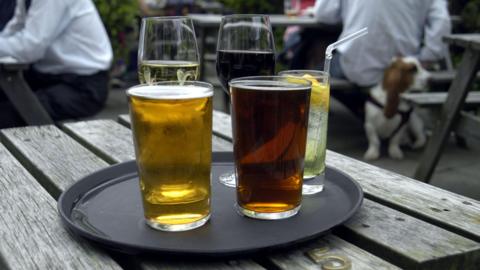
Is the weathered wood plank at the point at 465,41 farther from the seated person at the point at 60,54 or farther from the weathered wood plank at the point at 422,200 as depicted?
the seated person at the point at 60,54

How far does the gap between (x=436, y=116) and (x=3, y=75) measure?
7.36ft

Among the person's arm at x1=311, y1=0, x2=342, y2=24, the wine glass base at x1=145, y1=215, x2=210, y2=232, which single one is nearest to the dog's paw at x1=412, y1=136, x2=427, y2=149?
the person's arm at x1=311, y1=0, x2=342, y2=24

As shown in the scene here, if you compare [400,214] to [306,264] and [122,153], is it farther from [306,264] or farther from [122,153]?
[122,153]

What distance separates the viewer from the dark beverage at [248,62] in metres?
1.26

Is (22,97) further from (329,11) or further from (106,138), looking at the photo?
(329,11)

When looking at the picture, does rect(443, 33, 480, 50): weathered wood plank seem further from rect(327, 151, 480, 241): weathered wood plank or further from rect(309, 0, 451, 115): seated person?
rect(327, 151, 480, 241): weathered wood plank

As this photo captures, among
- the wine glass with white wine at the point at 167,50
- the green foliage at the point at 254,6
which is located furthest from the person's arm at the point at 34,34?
the green foliage at the point at 254,6

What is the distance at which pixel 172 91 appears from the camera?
922mm

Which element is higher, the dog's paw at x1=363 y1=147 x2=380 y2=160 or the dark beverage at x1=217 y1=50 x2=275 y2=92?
the dark beverage at x1=217 y1=50 x2=275 y2=92

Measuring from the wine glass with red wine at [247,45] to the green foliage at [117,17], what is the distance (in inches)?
167

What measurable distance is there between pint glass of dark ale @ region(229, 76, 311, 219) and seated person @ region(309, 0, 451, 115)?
282cm

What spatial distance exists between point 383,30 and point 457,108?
93 cm

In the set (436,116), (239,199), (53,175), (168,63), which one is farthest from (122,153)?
(436,116)

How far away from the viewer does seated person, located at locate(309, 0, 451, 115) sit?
148 inches
